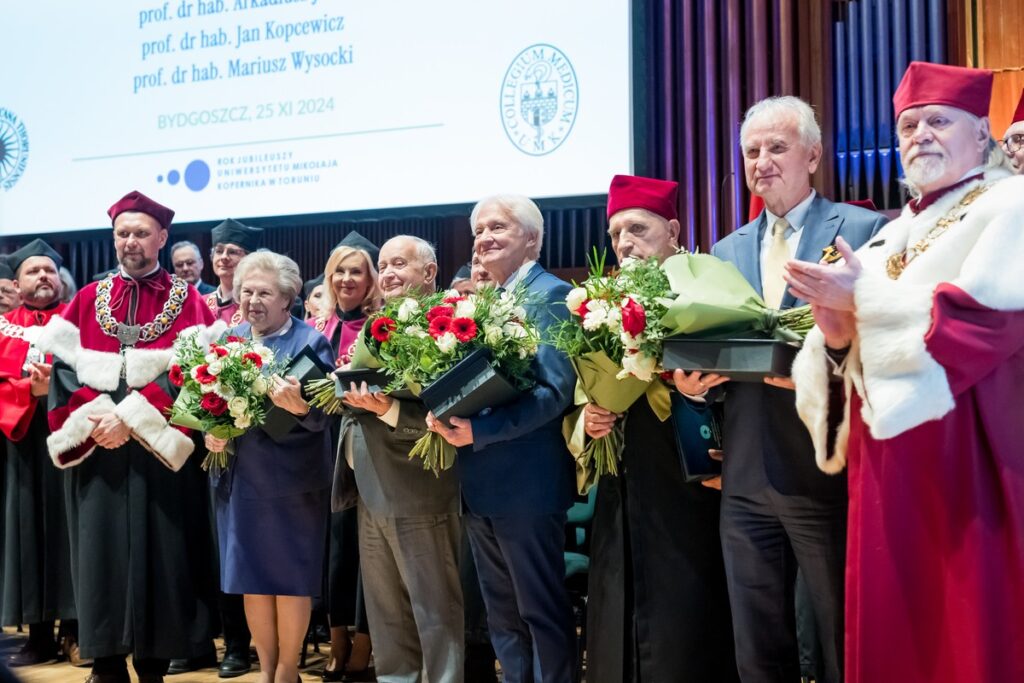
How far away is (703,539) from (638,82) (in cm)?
325

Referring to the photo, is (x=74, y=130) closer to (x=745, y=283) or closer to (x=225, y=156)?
(x=225, y=156)

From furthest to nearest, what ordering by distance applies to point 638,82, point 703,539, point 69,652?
point 638,82
point 69,652
point 703,539

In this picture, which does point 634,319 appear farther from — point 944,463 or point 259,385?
point 259,385

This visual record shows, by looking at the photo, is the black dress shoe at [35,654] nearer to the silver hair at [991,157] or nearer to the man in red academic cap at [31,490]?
the man in red academic cap at [31,490]

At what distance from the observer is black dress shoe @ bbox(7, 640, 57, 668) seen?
16.3 feet

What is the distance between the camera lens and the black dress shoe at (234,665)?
179 inches

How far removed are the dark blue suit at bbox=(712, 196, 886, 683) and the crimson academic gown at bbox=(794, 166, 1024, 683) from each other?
22cm

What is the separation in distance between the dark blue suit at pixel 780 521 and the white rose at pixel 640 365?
200 mm

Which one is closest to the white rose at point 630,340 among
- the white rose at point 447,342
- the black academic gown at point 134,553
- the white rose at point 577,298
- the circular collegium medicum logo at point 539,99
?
the white rose at point 577,298

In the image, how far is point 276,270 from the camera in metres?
4.06

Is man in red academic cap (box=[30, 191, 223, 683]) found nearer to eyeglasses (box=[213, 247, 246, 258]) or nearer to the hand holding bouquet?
eyeglasses (box=[213, 247, 246, 258])

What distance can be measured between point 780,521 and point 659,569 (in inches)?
22.0

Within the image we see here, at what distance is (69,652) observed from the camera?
197 inches

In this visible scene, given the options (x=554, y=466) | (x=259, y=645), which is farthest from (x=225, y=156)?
(x=554, y=466)
